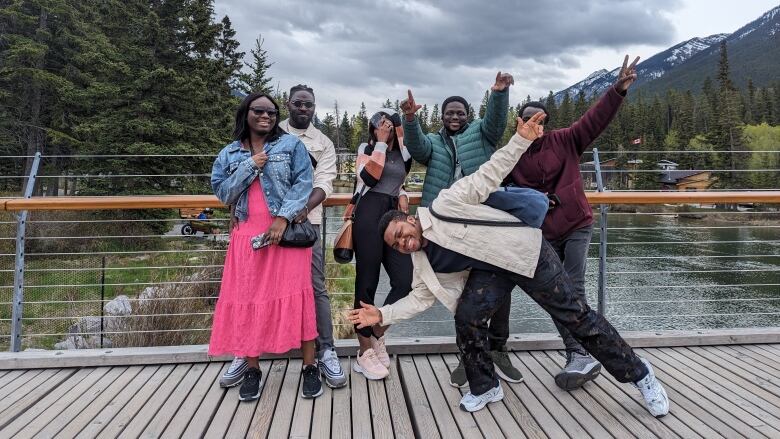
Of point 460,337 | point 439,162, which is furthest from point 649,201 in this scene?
point 460,337

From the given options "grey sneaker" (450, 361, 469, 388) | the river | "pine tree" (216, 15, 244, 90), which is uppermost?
"pine tree" (216, 15, 244, 90)

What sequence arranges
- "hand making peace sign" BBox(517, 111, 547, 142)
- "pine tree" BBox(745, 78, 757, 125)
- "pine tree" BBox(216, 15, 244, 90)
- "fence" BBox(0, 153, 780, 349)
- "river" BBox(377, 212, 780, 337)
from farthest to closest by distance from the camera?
"pine tree" BBox(745, 78, 757, 125)
"pine tree" BBox(216, 15, 244, 90)
"river" BBox(377, 212, 780, 337)
"fence" BBox(0, 153, 780, 349)
"hand making peace sign" BBox(517, 111, 547, 142)

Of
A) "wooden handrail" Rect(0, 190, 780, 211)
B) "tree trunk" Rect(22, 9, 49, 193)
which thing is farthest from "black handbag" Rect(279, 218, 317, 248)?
"tree trunk" Rect(22, 9, 49, 193)

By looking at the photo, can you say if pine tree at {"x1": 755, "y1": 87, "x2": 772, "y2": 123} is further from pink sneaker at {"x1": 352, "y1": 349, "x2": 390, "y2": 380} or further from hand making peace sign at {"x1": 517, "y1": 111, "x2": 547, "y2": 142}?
pink sneaker at {"x1": 352, "y1": 349, "x2": 390, "y2": 380}

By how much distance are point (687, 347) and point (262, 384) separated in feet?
7.88

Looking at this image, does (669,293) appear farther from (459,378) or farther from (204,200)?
(204,200)

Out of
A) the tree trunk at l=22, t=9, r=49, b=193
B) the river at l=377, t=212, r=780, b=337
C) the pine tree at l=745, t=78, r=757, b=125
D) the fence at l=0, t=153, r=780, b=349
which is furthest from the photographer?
the pine tree at l=745, t=78, r=757, b=125

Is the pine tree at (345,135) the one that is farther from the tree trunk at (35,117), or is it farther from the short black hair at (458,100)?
the short black hair at (458,100)

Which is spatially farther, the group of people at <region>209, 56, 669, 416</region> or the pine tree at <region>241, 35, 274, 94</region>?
the pine tree at <region>241, 35, 274, 94</region>

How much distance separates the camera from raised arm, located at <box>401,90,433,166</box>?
2326mm

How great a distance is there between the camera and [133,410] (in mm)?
2090

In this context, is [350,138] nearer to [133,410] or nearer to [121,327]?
[121,327]

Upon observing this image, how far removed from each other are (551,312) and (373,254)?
33.8 inches

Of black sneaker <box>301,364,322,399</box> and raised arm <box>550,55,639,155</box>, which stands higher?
raised arm <box>550,55,639,155</box>
